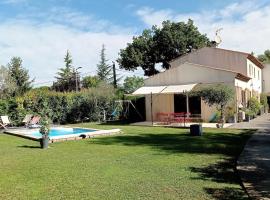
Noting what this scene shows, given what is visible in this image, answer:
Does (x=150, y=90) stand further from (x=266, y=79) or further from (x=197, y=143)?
(x=266, y=79)

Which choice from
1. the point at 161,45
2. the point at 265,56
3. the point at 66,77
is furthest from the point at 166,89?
the point at 66,77

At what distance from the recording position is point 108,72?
10500 centimetres

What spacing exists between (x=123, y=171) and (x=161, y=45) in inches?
2148

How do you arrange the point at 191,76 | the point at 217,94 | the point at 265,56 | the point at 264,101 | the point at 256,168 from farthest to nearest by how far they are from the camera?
the point at 265,56, the point at 264,101, the point at 191,76, the point at 217,94, the point at 256,168

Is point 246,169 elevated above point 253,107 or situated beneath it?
situated beneath

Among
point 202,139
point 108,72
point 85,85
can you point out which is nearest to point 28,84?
point 85,85

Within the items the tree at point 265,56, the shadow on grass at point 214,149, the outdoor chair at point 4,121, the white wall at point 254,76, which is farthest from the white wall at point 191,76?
the tree at point 265,56

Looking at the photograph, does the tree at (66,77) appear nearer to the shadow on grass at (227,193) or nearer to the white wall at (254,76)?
the white wall at (254,76)

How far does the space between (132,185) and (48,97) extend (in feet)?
92.1

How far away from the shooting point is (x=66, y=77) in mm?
96250

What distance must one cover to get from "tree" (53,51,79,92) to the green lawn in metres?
74.1

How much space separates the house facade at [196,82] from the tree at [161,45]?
1940cm

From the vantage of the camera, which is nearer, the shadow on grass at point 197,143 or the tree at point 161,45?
the shadow on grass at point 197,143

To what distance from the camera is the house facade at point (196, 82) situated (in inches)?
1350
